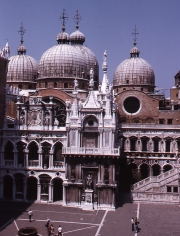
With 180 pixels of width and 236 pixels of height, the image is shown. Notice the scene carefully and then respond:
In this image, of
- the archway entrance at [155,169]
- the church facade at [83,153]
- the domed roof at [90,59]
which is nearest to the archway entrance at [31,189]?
the church facade at [83,153]

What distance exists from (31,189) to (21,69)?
29115 millimetres

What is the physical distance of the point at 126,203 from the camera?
4456 cm

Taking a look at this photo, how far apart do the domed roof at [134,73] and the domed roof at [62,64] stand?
1026cm

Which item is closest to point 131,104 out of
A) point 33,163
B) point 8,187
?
point 33,163

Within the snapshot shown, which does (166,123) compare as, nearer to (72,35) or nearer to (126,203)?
(126,203)

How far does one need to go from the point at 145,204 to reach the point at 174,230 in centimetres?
1016

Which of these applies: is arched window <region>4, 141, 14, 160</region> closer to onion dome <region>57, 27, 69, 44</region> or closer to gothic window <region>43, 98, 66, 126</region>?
gothic window <region>43, 98, 66, 126</region>

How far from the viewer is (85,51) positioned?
71.2 m

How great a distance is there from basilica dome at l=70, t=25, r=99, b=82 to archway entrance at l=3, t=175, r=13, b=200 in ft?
84.8

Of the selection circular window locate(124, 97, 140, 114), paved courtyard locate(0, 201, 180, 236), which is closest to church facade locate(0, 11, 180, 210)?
paved courtyard locate(0, 201, 180, 236)

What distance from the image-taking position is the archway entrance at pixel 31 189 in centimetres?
4565

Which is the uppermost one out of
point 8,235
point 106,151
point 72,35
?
point 72,35

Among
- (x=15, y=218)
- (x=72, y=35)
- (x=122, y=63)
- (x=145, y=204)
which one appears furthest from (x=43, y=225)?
(x=72, y=35)

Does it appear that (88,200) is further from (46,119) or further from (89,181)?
(46,119)
